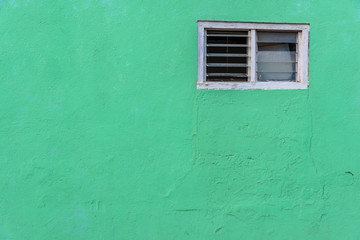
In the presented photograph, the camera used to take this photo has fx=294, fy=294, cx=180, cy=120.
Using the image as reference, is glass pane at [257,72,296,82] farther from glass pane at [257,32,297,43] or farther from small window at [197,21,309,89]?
glass pane at [257,32,297,43]

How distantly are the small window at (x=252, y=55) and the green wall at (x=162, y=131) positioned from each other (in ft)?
0.27

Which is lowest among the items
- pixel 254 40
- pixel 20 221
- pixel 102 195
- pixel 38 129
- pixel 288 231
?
pixel 288 231

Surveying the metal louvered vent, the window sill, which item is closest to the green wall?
the window sill

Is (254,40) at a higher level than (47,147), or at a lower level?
higher

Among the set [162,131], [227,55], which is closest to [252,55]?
[227,55]

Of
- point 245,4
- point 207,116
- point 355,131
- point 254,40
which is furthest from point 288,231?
point 245,4

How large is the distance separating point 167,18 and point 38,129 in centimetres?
153

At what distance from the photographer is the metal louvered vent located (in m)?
2.81

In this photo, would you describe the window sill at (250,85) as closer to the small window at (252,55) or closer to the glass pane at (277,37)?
the small window at (252,55)

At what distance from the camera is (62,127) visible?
8.64 ft

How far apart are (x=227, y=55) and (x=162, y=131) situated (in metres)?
0.96

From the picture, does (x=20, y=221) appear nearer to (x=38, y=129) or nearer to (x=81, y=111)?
(x=38, y=129)

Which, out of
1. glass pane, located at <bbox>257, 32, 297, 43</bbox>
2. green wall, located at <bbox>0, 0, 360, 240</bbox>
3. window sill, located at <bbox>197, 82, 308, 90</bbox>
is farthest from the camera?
glass pane, located at <bbox>257, 32, 297, 43</bbox>

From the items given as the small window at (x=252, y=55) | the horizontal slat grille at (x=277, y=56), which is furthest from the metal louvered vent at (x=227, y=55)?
the horizontal slat grille at (x=277, y=56)
